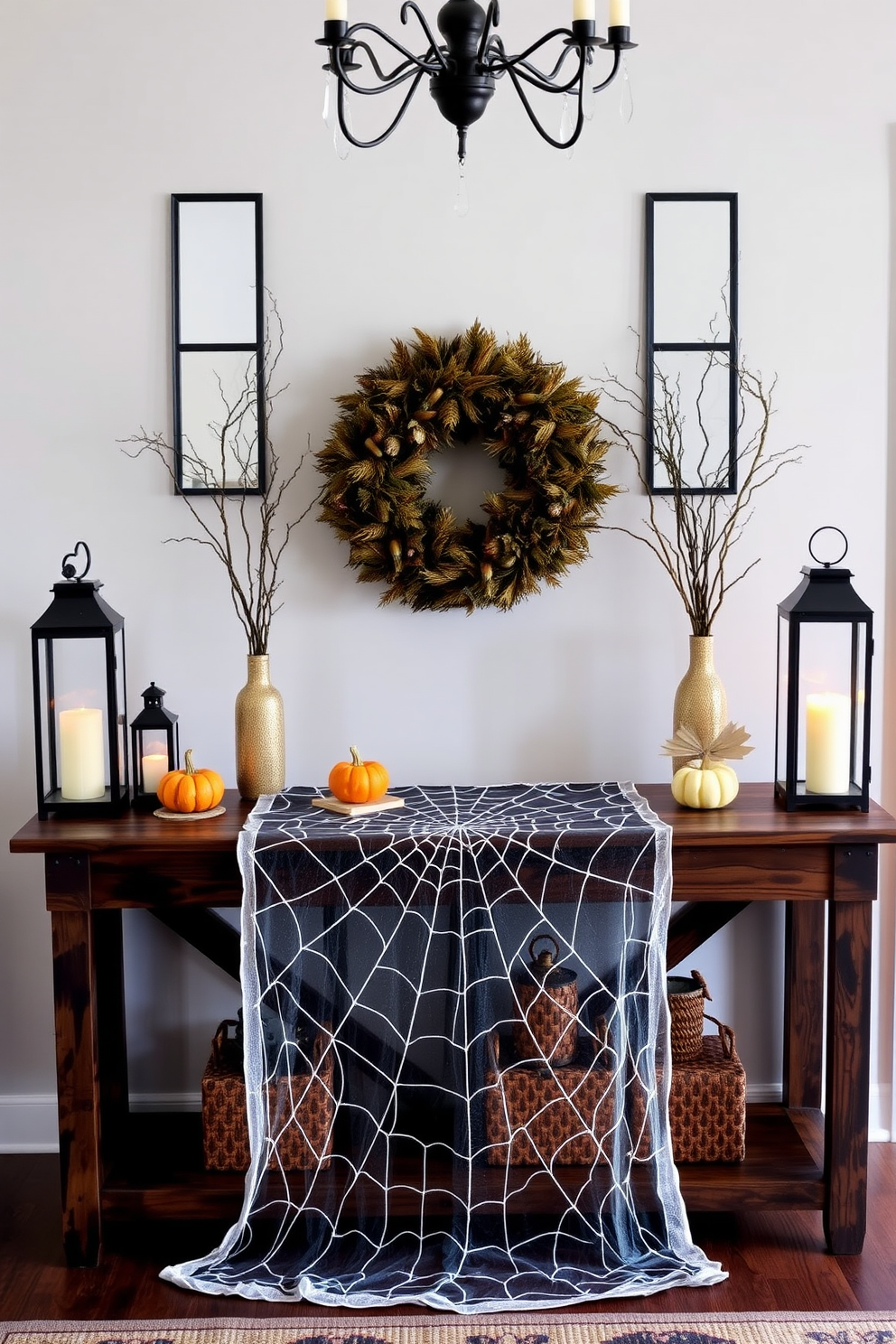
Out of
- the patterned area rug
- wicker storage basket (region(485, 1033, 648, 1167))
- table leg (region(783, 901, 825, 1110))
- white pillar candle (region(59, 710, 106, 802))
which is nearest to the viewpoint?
the patterned area rug

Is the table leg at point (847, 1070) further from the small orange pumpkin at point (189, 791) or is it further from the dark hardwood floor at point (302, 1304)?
the small orange pumpkin at point (189, 791)

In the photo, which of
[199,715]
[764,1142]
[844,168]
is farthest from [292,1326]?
[844,168]

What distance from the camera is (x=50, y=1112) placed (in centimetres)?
296

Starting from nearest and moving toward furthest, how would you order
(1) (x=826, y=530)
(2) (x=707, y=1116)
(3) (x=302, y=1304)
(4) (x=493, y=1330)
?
(4) (x=493, y=1330) < (3) (x=302, y=1304) < (2) (x=707, y=1116) < (1) (x=826, y=530)

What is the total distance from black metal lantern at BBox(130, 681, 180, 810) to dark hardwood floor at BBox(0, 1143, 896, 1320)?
0.91m

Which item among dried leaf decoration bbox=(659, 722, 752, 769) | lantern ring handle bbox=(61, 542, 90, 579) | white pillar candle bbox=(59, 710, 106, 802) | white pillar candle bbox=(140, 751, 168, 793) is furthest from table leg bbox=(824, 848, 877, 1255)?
lantern ring handle bbox=(61, 542, 90, 579)

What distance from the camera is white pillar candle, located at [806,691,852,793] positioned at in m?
2.49

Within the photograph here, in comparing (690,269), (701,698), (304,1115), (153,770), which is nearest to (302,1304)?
(304,1115)

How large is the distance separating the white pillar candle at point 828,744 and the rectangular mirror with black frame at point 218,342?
1323 mm

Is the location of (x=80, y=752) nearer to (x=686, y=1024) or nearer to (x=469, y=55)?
(x=686, y=1024)

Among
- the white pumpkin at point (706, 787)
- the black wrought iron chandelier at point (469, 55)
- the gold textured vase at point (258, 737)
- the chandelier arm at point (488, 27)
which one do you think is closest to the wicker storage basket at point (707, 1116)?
the white pumpkin at point (706, 787)

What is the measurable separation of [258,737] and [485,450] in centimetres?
81

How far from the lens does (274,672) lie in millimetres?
2879

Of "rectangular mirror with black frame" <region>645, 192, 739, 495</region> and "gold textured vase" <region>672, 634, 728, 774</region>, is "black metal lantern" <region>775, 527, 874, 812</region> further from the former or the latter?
"rectangular mirror with black frame" <region>645, 192, 739, 495</region>
